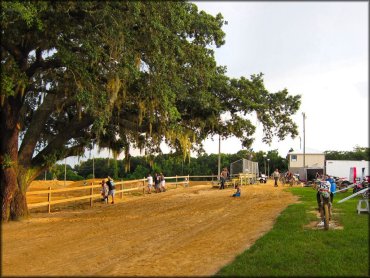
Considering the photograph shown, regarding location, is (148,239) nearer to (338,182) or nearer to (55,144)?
(55,144)

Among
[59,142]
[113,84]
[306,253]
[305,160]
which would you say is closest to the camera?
[306,253]

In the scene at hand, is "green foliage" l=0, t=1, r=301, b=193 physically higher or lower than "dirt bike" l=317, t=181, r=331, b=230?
higher

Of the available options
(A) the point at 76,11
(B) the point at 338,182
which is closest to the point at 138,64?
(A) the point at 76,11

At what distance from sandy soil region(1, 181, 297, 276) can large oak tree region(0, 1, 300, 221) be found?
297 cm

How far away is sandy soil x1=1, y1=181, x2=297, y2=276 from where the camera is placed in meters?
8.10

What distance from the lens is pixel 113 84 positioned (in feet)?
46.7

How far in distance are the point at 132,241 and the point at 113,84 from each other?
5.50 meters

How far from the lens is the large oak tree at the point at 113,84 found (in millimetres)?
13000

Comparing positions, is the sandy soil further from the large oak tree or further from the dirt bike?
the large oak tree

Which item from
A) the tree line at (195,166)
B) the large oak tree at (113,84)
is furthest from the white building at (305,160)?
the large oak tree at (113,84)

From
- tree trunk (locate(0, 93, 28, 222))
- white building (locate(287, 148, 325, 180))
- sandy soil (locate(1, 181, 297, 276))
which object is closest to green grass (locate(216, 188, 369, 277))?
sandy soil (locate(1, 181, 297, 276))

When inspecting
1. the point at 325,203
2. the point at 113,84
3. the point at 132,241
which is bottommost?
the point at 132,241

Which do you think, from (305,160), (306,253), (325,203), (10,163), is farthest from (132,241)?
(305,160)

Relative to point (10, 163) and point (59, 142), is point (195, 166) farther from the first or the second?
point (10, 163)
